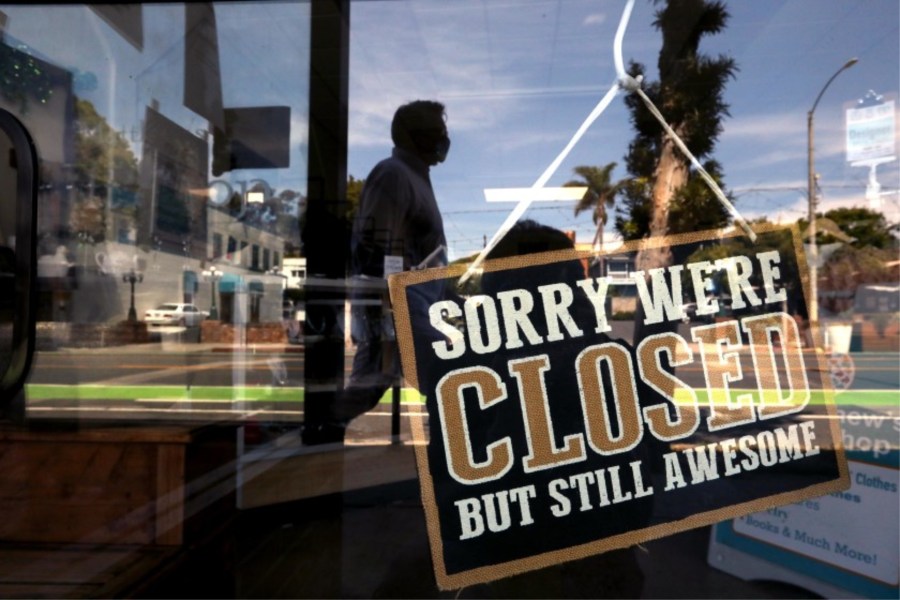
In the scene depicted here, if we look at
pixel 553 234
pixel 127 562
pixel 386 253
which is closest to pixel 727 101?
pixel 553 234

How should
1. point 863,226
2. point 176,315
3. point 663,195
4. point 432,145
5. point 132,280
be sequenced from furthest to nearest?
1. point 176,315
2. point 132,280
3. point 432,145
4. point 863,226
5. point 663,195

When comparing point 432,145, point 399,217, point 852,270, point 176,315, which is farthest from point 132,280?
point 852,270

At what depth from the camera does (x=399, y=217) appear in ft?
8.41

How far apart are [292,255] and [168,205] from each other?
29.8 inches

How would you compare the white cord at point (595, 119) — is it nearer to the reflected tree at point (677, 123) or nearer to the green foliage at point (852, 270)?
the reflected tree at point (677, 123)

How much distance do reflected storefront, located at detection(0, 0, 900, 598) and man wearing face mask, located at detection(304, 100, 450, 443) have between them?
4cm

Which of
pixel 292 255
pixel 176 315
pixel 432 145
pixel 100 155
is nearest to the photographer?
pixel 432 145

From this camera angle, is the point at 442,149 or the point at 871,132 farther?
the point at 442,149

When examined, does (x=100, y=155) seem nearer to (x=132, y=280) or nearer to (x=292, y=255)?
(x=132, y=280)

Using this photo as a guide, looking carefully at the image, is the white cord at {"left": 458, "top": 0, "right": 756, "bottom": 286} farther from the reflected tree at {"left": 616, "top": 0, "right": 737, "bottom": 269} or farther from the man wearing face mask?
the man wearing face mask

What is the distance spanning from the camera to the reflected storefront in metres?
2.05

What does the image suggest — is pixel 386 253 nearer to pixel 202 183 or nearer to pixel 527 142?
pixel 527 142

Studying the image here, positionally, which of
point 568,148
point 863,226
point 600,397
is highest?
point 568,148

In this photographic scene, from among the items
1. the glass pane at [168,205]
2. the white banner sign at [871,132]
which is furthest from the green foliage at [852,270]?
the glass pane at [168,205]
